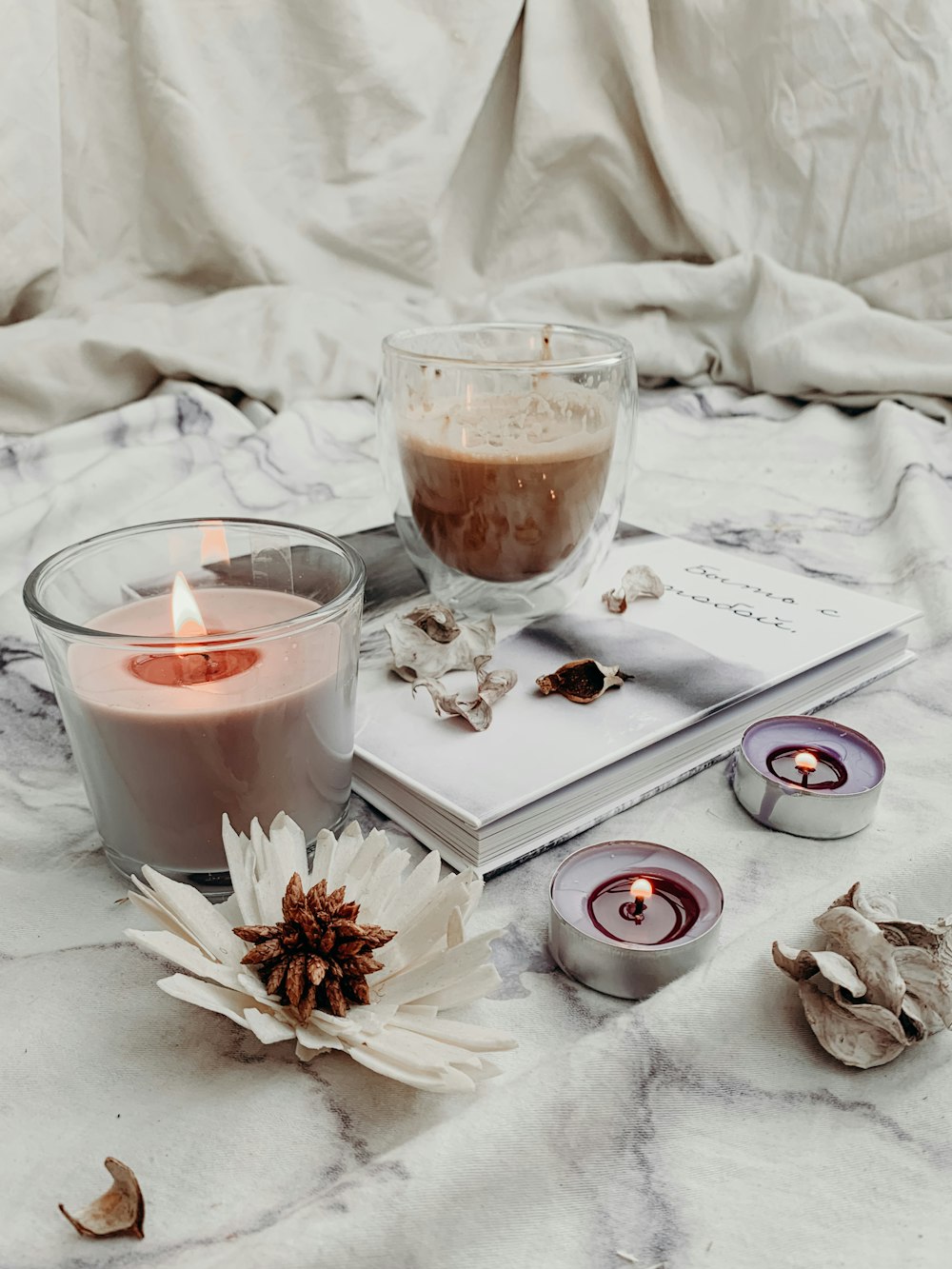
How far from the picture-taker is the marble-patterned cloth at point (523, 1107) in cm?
36

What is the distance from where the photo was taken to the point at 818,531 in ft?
3.32

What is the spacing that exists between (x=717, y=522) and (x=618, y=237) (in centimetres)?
73

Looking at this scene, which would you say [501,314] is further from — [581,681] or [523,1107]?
[523,1107]

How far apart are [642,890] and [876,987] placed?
101 mm

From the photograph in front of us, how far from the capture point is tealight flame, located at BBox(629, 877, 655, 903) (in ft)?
1.57

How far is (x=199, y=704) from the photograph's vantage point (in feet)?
1.56

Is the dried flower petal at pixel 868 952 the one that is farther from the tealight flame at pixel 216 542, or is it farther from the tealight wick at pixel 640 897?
the tealight flame at pixel 216 542

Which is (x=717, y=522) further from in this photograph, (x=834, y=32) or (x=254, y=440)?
(x=834, y=32)

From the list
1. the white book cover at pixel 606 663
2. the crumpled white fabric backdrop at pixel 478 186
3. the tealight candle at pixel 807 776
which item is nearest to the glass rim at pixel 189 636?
the white book cover at pixel 606 663

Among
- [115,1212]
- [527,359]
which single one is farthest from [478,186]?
[115,1212]

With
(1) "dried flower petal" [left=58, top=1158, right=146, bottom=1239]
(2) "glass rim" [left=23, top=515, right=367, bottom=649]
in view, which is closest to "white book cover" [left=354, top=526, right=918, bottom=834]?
(2) "glass rim" [left=23, top=515, right=367, bottom=649]

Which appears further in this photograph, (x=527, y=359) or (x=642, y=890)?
(x=527, y=359)

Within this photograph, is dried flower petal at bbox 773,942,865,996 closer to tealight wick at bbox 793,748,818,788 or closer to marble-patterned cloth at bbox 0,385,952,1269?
marble-patterned cloth at bbox 0,385,952,1269

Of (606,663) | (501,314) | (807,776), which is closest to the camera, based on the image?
(807,776)
